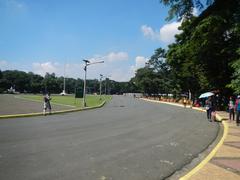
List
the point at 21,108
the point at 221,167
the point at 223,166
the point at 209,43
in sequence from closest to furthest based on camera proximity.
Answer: the point at 221,167 → the point at 223,166 → the point at 21,108 → the point at 209,43

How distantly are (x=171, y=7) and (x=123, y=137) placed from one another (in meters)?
24.1

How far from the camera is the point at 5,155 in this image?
10.4 meters

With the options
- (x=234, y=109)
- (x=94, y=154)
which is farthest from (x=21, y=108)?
(x=94, y=154)

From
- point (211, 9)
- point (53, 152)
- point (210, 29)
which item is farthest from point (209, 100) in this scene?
point (53, 152)

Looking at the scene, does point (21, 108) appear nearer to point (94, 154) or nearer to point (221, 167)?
point (94, 154)

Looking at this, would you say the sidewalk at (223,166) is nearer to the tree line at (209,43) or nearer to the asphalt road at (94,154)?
the asphalt road at (94,154)

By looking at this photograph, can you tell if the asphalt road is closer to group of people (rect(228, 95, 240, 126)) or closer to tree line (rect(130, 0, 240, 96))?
group of people (rect(228, 95, 240, 126))

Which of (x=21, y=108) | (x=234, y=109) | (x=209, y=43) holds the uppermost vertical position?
(x=209, y=43)

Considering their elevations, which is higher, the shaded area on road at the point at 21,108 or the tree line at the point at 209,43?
the tree line at the point at 209,43

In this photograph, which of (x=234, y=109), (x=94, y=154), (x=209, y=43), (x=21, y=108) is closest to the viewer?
(x=94, y=154)

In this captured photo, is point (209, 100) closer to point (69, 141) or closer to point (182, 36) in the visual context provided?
point (69, 141)

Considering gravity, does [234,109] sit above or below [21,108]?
above

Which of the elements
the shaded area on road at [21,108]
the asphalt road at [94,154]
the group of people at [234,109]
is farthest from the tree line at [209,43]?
the shaded area on road at [21,108]

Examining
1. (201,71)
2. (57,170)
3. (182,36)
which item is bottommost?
(57,170)
